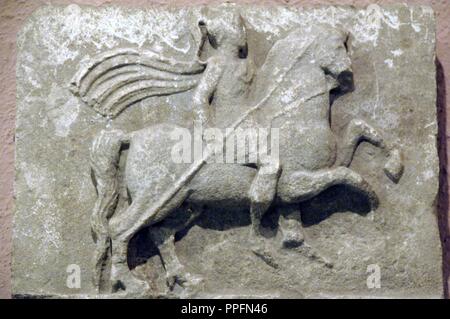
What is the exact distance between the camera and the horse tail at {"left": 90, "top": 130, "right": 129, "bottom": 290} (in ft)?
10.5

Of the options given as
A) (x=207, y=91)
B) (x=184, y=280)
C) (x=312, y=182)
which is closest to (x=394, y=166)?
(x=312, y=182)

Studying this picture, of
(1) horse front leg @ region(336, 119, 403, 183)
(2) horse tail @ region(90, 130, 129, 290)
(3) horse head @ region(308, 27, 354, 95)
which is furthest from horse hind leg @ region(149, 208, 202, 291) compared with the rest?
(3) horse head @ region(308, 27, 354, 95)

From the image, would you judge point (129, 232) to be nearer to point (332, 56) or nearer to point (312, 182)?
point (312, 182)

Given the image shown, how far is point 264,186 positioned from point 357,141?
417mm

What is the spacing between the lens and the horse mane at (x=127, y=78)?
3.27 meters

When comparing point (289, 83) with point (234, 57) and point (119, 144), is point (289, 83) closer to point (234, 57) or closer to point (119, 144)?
point (234, 57)

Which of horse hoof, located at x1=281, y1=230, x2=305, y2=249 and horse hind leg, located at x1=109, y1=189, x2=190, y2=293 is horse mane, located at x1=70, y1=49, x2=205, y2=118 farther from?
horse hoof, located at x1=281, y1=230, x2=305, y2=249

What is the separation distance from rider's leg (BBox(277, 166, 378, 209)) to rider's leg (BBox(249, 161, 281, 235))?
0.04 metres

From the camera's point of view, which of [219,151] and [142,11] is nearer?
[219,151]

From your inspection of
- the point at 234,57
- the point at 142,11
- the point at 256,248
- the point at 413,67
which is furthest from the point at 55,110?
the point at 413,67

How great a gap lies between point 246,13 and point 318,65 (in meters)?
0.37

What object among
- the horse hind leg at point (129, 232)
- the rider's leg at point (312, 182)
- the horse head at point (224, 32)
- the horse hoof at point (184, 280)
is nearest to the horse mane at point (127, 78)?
the horse head at point (224, 32)

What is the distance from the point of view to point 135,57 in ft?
10.8

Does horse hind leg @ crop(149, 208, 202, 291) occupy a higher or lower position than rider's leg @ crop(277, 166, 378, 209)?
lower
